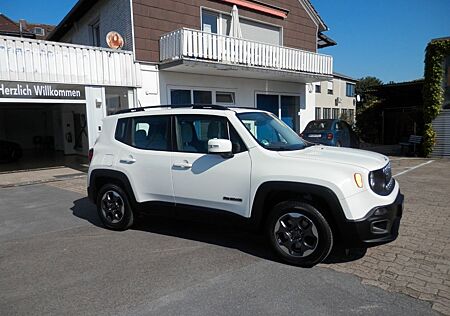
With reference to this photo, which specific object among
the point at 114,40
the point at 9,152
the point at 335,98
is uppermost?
the point at 114,40

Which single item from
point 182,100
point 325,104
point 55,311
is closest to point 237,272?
point 55,311

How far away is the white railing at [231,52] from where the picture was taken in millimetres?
11391

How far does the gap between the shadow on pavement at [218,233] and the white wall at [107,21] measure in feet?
25.6

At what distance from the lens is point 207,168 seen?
4281 mm

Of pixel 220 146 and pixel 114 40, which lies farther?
pixel 114 40

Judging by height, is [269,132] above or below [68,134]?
above

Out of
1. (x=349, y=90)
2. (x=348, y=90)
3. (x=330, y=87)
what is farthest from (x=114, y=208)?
(x=349, y=90)

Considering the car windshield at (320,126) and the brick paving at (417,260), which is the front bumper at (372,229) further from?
the car windshield at (320,126)

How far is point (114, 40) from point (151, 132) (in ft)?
25.7

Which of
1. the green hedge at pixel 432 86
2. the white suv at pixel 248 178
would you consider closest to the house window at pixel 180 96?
the white suv at pixel 248 178

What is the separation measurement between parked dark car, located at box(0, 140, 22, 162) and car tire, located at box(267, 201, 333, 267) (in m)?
14.5

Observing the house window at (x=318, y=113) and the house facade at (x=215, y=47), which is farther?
the house window at (x=318, y=113)

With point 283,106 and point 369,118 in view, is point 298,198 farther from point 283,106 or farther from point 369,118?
point 369,118

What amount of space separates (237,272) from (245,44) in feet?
35.3
